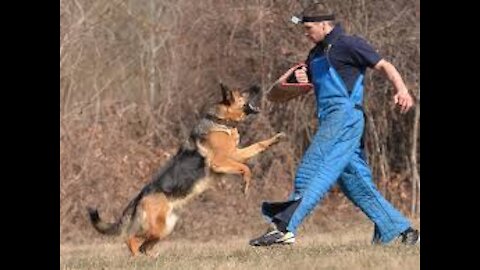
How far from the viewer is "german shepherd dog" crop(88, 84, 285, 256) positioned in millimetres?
9008

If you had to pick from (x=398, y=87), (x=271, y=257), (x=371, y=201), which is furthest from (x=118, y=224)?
(x=398, y=87)

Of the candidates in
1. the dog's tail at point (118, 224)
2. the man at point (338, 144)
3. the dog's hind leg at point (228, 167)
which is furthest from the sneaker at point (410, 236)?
the dog's tail at point (118, 224)

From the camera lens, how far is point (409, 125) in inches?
520

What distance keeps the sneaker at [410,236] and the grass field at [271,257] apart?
12 centimetres

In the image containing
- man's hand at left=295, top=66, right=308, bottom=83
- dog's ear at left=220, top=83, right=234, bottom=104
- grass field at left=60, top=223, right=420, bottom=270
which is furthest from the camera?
dog's ear at left=220, top=83, right=234, bottom=104

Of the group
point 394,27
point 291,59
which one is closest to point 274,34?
point 291,59

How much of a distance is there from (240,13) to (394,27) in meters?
1.92

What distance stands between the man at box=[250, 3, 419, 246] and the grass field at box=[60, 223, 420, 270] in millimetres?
204

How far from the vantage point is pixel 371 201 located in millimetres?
8680

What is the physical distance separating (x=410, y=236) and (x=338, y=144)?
39.1 inches

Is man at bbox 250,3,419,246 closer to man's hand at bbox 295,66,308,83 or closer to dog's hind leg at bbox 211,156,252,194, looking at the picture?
man's hand at bbox 295,66,308,83

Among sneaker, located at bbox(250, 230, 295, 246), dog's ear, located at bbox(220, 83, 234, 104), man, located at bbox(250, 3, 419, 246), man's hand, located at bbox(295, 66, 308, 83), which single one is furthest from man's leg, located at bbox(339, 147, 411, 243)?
dog's ear, located at bbox(220, 83, 234, 104)

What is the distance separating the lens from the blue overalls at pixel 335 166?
8.52 meters

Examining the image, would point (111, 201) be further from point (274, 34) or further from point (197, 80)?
point (274, 34)
